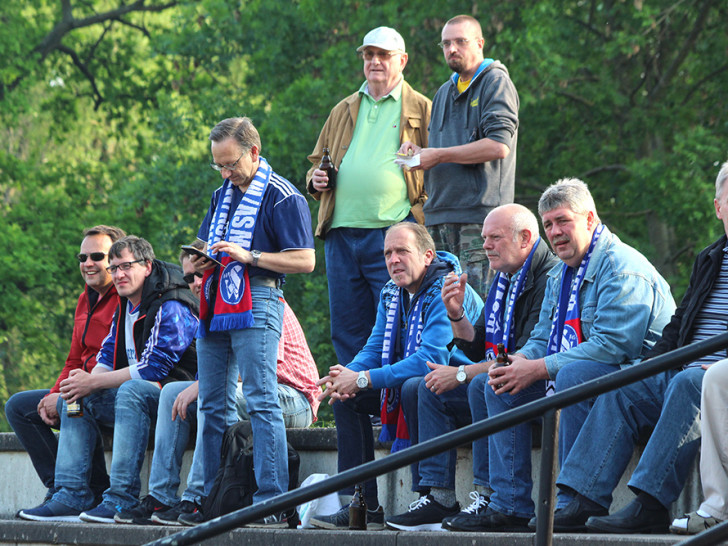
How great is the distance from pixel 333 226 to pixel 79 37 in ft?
51.1

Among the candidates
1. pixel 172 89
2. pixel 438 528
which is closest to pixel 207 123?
pixel 172 89

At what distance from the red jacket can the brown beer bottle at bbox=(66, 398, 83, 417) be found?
537mm

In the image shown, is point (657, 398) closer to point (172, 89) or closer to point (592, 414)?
point (592, 414)

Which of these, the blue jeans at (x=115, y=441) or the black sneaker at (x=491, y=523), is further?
the blue jeans at (x=115, y=441)

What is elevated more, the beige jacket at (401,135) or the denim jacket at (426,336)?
the beige jacket at (401,135)

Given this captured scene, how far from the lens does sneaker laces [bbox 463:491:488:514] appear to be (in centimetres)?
502

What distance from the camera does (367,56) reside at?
21.5ft

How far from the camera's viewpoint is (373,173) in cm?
648

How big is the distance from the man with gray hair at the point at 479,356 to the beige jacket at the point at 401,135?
115cm

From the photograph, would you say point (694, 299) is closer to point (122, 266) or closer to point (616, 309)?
point (616, 309)

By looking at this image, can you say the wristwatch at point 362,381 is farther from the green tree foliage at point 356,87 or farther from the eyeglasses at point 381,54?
the green tree foliage at point 356,87

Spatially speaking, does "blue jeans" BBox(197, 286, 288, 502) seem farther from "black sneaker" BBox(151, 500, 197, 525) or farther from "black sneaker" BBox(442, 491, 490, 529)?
"black sneaker" BBox(442, 491, 490, 529)

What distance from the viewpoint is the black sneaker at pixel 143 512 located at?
6082 mm

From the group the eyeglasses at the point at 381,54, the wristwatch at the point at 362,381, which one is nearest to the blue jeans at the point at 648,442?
the wristwatch at the point at 362,381
